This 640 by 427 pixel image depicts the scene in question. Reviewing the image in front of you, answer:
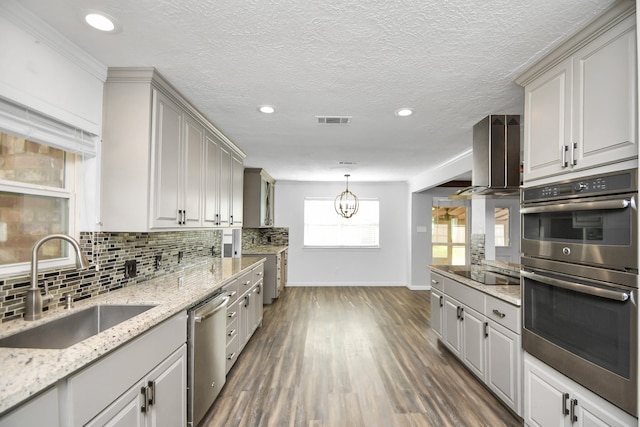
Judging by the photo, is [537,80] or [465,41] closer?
[465,41]

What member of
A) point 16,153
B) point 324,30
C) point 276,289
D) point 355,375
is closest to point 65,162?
point 16,153

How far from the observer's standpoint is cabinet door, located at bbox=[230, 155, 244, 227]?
393 cm

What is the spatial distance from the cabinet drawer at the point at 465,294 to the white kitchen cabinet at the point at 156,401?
233 cm

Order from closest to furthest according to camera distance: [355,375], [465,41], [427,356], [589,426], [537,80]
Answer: [589,426] < [465,41] < [537,80] < [355,375] < [427,356]

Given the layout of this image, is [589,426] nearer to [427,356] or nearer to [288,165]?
[427,356]

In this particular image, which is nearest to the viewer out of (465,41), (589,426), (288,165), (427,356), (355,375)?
(589,426)

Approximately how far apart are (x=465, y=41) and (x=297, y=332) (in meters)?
3.60

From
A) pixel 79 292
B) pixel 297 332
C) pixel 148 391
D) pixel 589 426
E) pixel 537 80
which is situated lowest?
pixel 297 332

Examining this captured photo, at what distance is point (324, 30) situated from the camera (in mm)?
1603

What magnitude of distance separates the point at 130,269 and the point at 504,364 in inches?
115

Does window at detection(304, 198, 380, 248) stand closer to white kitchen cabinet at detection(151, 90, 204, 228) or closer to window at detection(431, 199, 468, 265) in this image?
window at detection(431, 199, 468, 265)

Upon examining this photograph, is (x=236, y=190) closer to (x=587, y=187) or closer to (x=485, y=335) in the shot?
(x=485, y=335)

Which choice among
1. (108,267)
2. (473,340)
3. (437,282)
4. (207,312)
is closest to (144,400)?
(207,312)

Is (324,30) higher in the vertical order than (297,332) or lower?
higher
